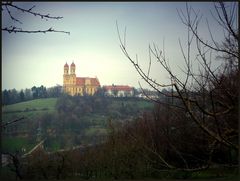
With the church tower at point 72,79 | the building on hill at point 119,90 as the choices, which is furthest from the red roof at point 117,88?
the church tower at point 72,79

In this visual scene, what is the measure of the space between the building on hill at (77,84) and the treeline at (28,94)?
6 cm

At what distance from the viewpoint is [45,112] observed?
111 inches

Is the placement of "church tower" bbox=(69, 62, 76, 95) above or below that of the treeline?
above

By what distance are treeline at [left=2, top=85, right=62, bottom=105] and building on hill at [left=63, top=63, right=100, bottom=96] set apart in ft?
0.20

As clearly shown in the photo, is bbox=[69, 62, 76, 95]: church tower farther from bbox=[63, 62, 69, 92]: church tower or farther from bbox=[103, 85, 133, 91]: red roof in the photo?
bbox=[103, 85, 133, 91]: red roof

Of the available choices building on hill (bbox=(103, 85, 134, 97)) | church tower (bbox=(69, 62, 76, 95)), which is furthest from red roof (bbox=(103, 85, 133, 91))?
church tower (bbox=(69, 62, 76, 95))

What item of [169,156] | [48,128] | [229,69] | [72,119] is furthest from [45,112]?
[229,69]

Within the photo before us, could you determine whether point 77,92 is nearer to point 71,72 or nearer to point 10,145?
point 71,72

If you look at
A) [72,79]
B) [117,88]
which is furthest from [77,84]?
[117,88]

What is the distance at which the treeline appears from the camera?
1340mm

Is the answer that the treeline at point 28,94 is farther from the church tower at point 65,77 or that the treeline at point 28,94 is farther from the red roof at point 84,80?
the red roof at point 84,80

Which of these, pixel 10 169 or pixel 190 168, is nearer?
pixel 190 168

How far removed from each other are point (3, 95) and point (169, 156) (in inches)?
32.8

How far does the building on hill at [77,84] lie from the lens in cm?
161
